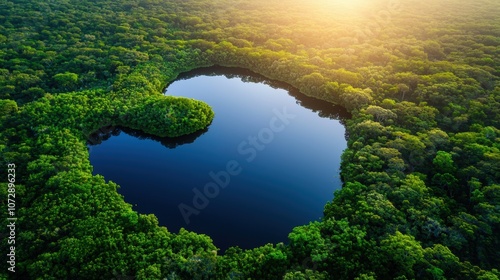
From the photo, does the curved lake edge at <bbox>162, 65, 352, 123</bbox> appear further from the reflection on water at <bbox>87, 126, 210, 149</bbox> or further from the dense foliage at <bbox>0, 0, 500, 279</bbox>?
the reflection on water at <bbox>87, 126, 210, 149</bbox>

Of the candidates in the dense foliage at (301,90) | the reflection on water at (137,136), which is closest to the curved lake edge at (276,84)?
the dense foliage at (301,90)

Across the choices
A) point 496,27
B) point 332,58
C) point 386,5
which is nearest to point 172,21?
point 332,58

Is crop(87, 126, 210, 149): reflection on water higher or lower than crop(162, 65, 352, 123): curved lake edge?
lower

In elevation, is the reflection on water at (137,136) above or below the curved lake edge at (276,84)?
below

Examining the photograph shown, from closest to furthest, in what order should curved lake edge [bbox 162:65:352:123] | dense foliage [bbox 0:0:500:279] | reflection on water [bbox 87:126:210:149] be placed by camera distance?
dense foliage [bbox 0:0:500:279]
reflection on water [bbox 87:126:210:149]
curved lake edge [bbox 162:65:352:123]

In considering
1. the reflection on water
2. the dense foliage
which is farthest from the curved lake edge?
the reflection on water

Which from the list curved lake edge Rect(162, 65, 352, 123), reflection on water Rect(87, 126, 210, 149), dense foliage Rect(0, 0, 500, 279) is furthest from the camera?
curved lake edge Rect(162, 65, 352, 123)

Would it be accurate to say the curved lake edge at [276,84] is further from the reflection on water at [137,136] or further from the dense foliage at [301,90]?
the reflection on water at [137,136]

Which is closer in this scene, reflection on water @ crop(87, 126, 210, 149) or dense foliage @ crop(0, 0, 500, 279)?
dense foliage @ crop(0, 0, 500, 279)

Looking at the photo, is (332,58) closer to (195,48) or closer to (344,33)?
(344,33)
